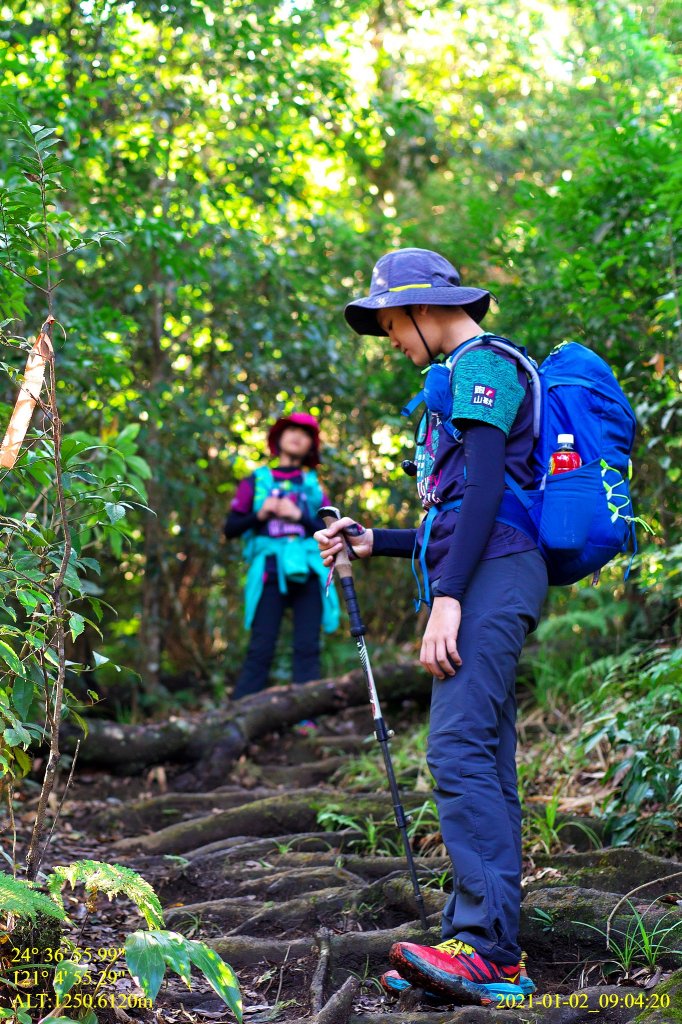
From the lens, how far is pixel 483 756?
2.84m

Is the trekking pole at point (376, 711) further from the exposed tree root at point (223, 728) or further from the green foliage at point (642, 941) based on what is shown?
the exposed tree root at point (223, 728)

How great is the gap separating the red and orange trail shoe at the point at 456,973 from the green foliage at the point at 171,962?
53 cm

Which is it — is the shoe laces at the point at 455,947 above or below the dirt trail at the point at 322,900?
above

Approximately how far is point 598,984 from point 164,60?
639 cm

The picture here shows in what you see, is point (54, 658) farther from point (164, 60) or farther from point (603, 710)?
point (164, 60)

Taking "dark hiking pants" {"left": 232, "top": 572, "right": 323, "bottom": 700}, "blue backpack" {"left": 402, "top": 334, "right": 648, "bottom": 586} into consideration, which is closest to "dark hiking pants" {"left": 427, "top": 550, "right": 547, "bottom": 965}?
"blue backpack" {"left": 402, "top": 334, "right": 648, "bottom": 586}

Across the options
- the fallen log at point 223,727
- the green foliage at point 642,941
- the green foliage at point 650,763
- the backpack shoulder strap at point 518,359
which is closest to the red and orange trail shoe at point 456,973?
the green foliage at point 642,941

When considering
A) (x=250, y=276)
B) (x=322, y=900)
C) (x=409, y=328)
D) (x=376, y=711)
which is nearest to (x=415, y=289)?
(x=409, y=328)

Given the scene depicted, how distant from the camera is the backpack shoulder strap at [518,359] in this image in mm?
3074

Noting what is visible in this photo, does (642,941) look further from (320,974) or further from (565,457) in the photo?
(565,457)

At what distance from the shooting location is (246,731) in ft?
21.1

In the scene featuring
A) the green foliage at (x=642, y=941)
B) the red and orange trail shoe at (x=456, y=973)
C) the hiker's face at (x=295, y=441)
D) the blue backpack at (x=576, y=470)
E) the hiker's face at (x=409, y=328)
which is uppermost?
the hiker's face at (x=409, y=328)

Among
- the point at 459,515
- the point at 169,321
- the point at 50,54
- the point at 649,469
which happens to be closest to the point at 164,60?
the point at 50,54

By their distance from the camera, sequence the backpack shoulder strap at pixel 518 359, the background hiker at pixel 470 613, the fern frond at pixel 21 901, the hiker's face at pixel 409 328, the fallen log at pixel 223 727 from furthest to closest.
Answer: the fallen log at pixel 223 727 → the hiker's face at pixel 409 328 → the backpack shoulder strap at pixel 518 359 → the background hiker at pixel 470 613 → the fern frond at pixel 21 901
